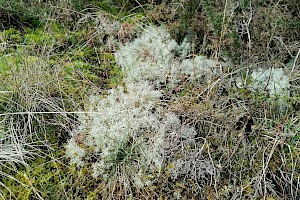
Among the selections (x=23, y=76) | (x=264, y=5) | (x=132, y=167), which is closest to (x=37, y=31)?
(x=23, y=76)

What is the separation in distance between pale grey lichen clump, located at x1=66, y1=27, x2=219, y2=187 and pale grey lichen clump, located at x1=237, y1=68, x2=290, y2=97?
9.5 inches

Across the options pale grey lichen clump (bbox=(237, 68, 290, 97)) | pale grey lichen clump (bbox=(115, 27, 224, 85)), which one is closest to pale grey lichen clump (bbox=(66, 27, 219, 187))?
pale grey lichen clump (bbox=(115, 27, 224, 85))

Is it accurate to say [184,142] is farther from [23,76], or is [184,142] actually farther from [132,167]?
[23,76]

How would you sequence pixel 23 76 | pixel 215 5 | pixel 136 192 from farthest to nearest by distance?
pixel 215 5 → pixel 23 76 → pixel 136 192

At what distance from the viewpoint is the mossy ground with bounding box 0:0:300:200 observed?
200 cm

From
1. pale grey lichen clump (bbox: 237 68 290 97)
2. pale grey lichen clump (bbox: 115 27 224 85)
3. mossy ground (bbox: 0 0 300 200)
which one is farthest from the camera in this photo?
pale grey lichen clump (bbox: 115 27 224 85)

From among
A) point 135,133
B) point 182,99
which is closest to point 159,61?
point 182,99

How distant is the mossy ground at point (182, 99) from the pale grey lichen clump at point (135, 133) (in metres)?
0.06

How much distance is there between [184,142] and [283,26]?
0.97 meters

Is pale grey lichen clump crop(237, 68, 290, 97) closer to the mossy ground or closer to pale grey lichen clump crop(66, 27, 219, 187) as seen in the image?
the mossy ground

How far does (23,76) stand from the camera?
2244 millimetres

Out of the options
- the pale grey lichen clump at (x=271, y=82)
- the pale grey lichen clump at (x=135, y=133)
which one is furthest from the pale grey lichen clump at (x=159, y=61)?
the pale grey lichen clump at (x=271, y=82)

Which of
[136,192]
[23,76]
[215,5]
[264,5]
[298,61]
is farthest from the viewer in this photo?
[264,5]

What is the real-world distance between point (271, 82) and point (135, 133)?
0.77m
